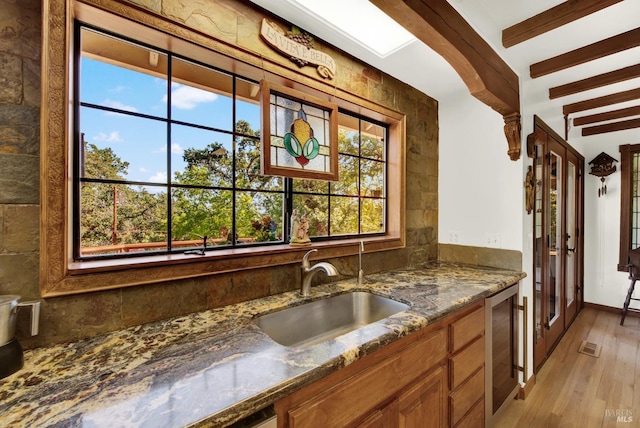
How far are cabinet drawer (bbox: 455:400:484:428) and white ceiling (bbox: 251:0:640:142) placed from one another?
2.18 metres

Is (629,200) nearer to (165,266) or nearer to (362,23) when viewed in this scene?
(362,23)

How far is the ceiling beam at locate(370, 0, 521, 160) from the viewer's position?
1180 mm

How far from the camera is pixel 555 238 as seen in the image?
2.83m

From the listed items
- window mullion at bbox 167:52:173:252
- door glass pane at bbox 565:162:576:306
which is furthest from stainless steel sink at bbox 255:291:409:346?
door glass pane at bbox 565:162:576:306

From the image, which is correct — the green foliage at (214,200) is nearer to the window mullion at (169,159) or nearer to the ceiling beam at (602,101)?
the window mullion at (169,159)

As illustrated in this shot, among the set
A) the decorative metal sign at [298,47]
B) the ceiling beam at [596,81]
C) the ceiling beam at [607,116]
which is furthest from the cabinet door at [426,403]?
the ceiling beam at [607,116]

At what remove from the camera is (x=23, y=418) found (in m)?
0.61

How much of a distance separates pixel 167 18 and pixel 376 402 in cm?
177

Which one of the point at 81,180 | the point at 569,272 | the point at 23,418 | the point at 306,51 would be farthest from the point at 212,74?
the point at 569,272

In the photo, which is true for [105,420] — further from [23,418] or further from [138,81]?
[138,81]

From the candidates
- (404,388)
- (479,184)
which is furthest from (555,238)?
(404,388)

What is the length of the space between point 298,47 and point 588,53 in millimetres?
1897

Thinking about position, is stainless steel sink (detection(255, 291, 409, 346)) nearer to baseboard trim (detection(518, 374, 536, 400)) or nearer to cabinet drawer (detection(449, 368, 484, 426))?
cabinet drawer (detection(449, 368, 484, 426))

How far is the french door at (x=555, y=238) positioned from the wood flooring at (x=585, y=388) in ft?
0.47
